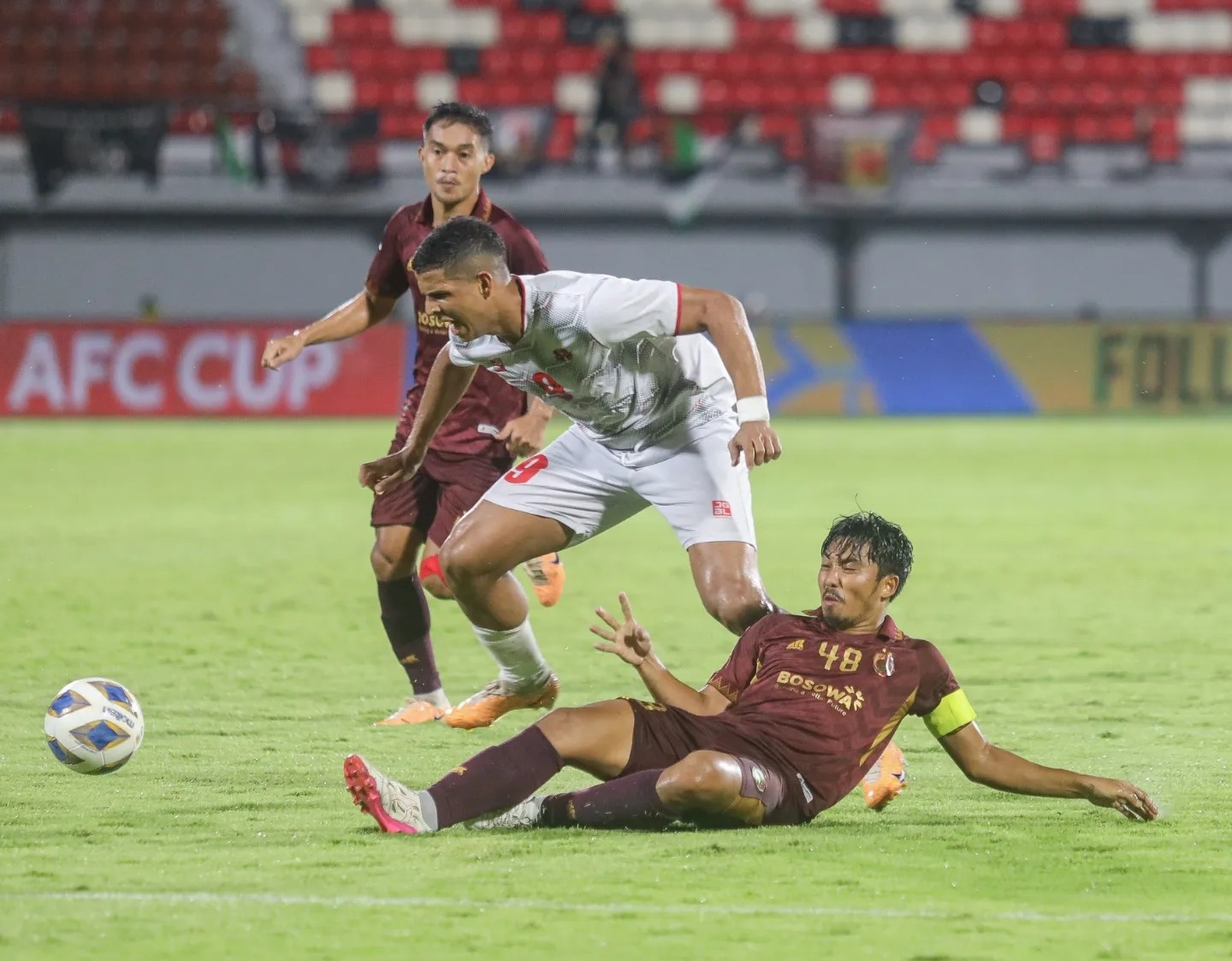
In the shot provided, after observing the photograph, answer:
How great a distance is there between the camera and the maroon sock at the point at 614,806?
15.5ft

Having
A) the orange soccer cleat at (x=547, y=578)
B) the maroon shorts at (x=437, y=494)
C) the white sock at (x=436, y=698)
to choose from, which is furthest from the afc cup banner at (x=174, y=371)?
the white sock at (x=436, y=698)

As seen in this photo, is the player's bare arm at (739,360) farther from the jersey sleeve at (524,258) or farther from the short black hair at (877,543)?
the jersey sleeve at (524,258)

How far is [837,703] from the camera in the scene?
4.85 m

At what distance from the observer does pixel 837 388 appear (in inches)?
867

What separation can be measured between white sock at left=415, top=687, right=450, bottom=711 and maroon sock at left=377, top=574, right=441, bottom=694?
0.01 m

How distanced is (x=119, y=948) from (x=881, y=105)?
24076 millimetres

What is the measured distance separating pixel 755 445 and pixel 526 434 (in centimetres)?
170

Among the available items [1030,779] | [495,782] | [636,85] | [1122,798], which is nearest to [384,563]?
[495,782]

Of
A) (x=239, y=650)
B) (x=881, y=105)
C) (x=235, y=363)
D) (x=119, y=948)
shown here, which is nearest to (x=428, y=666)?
(x=239, y=650)

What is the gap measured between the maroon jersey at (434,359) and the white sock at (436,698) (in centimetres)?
85

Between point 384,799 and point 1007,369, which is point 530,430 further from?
point 1007,369

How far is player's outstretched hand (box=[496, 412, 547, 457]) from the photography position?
6645 millimetres

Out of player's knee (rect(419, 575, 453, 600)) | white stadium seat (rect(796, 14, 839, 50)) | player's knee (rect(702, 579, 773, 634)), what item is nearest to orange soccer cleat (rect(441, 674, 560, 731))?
player's knee (rect(419, 575, 453, 600))

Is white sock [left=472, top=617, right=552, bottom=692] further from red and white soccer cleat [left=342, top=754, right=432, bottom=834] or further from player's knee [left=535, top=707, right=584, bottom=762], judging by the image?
red and white soccer cleat [left=342, top=754, right=432, bottom=834]
